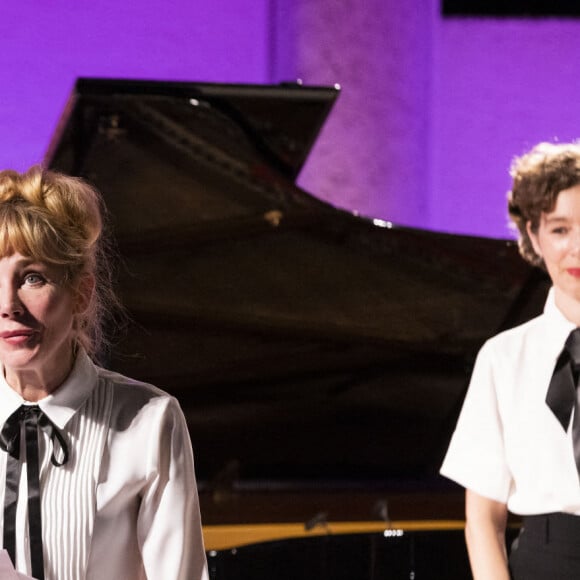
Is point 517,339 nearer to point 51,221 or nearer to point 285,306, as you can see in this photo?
point 51,221

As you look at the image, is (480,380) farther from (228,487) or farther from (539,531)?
(228,487)

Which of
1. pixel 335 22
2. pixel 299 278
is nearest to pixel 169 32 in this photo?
pixel 335 22

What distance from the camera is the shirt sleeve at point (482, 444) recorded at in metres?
2.06

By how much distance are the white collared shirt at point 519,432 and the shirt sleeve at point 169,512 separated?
64 cm

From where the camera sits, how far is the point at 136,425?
5.36 ft

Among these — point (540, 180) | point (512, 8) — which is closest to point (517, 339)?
point (540, 180)

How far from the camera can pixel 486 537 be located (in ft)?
6.62

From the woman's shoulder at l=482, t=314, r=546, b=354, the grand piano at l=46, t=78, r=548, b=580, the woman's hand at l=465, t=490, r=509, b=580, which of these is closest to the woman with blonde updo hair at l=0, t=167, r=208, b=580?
the woman's hand at l=465, t=490, r=509, b=580

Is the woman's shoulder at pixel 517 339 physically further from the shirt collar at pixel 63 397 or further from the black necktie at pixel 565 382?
the shirt collar at pixel 63 397

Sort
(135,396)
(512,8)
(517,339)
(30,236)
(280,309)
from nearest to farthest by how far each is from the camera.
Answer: (30,236)
(135,396)
(517,339)
(280,309)
(512,8)

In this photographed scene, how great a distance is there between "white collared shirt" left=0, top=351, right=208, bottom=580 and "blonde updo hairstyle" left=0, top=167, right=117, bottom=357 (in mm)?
137

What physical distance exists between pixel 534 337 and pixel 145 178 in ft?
7.11

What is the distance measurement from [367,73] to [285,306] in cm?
249

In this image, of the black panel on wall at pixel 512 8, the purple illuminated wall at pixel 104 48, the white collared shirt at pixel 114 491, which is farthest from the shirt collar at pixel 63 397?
the black panel on wall at pixel 512 8
